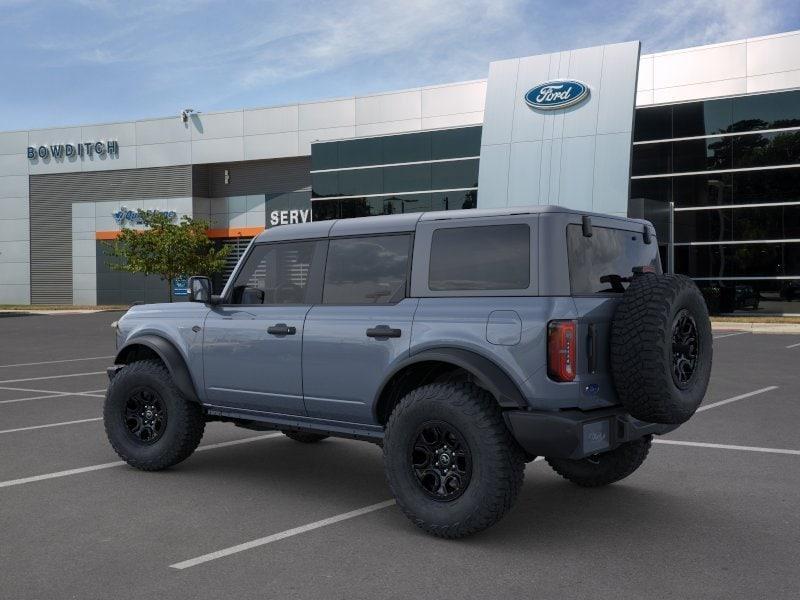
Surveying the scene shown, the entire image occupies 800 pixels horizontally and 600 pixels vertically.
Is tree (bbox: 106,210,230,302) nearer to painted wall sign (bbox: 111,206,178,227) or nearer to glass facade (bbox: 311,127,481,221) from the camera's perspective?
painted wall sign (bbox: 111,206,178,227)

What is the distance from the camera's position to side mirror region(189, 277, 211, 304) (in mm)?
6508

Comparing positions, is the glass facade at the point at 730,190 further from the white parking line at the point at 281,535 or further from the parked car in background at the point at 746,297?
the white parking line at the point at 281,535

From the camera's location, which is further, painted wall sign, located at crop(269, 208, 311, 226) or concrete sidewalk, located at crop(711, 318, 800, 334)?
painted wall sign, located at crop(269, 208, 311, 226)

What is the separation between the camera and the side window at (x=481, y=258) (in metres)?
5.12

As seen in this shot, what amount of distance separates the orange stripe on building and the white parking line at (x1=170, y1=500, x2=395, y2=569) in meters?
42.0

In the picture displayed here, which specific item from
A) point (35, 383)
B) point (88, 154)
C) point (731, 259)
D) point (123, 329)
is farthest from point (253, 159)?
point (123, 329)

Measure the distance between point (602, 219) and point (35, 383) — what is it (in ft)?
34.0

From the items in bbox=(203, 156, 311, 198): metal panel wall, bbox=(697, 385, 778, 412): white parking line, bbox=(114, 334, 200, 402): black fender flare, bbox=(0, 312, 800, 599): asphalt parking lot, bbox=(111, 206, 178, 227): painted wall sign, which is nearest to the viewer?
bbox=(0, 312, 800, 599): asphalt parking lot

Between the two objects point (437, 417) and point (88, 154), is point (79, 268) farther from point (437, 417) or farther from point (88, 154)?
point (437, 417)

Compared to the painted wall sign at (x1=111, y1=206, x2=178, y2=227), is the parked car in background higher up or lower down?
lower down

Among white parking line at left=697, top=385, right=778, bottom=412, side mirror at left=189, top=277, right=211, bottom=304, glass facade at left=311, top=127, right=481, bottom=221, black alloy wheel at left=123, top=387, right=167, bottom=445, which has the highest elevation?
glass facade at left=311, top=127, right=481, bottom=221

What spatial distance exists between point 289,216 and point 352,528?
1632 inches

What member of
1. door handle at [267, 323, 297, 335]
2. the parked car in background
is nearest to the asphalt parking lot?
door handle at [267, 323, 297, 335]

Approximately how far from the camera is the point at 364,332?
18.3 feet
